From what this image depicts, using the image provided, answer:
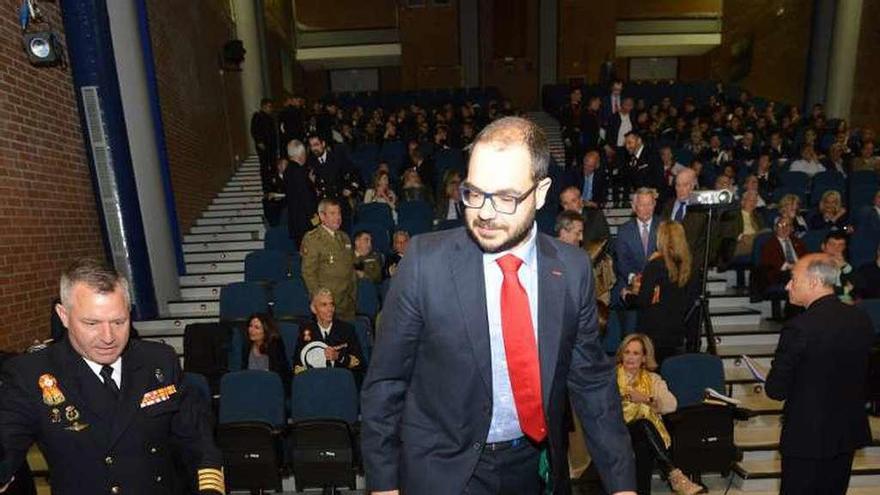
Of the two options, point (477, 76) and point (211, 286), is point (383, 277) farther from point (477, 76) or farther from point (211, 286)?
point (477, 76)

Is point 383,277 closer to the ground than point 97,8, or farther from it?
closer to the ground

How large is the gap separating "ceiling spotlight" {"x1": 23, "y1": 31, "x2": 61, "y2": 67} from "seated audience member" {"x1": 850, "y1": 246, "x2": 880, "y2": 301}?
306 inches

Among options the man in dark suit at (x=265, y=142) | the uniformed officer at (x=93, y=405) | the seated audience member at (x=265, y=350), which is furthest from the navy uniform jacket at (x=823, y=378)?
the man in dark suit at (x=265, y=142)

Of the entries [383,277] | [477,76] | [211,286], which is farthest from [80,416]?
[477,76]

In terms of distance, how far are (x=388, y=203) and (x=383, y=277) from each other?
1764 mm

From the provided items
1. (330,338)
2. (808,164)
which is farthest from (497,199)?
(808,164)

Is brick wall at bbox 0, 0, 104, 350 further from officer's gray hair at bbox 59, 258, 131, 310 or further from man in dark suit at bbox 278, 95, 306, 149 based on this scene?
officer's gray hair at bbox 59, 258, 131, 310

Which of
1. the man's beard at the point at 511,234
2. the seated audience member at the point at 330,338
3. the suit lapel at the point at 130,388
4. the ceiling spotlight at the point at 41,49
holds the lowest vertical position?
the seated audience member at the point at 330,338

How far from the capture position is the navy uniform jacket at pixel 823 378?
2.90 m

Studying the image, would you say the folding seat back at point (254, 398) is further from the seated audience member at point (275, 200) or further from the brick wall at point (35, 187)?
the seated audience member at point (275, 200)

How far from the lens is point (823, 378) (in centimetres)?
294

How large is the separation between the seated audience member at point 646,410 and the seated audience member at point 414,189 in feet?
16.3

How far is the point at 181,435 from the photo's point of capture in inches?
82.3

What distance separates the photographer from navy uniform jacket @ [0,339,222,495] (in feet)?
6.15
